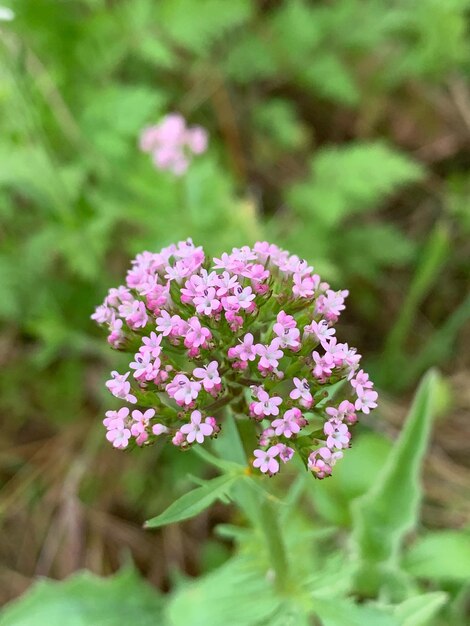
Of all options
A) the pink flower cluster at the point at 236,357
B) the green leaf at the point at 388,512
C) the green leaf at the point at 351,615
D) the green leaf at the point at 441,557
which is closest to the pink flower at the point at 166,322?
the pink flower cluster at the point at 236,357

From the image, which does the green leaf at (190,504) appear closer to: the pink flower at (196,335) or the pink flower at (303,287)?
the pink flower at (196,335)

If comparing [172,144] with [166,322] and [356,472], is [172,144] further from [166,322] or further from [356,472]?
[166,322]

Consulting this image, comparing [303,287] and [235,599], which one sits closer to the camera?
[303,287]

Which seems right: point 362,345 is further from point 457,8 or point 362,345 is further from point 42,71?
point 42,71

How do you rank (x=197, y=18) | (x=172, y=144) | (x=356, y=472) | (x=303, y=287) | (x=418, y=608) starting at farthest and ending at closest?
1. (x=197, y=18)
2. (x=172, y=144)
3. (x=356, y=472)
4. (x=418, y=608)
5. (x=303, y=287)

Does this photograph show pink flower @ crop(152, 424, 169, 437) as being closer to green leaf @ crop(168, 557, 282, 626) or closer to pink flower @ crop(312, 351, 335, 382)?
pink flower @ crop(312, 351, 335, 382)

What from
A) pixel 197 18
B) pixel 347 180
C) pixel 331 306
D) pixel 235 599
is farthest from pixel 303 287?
pixel 197 18
